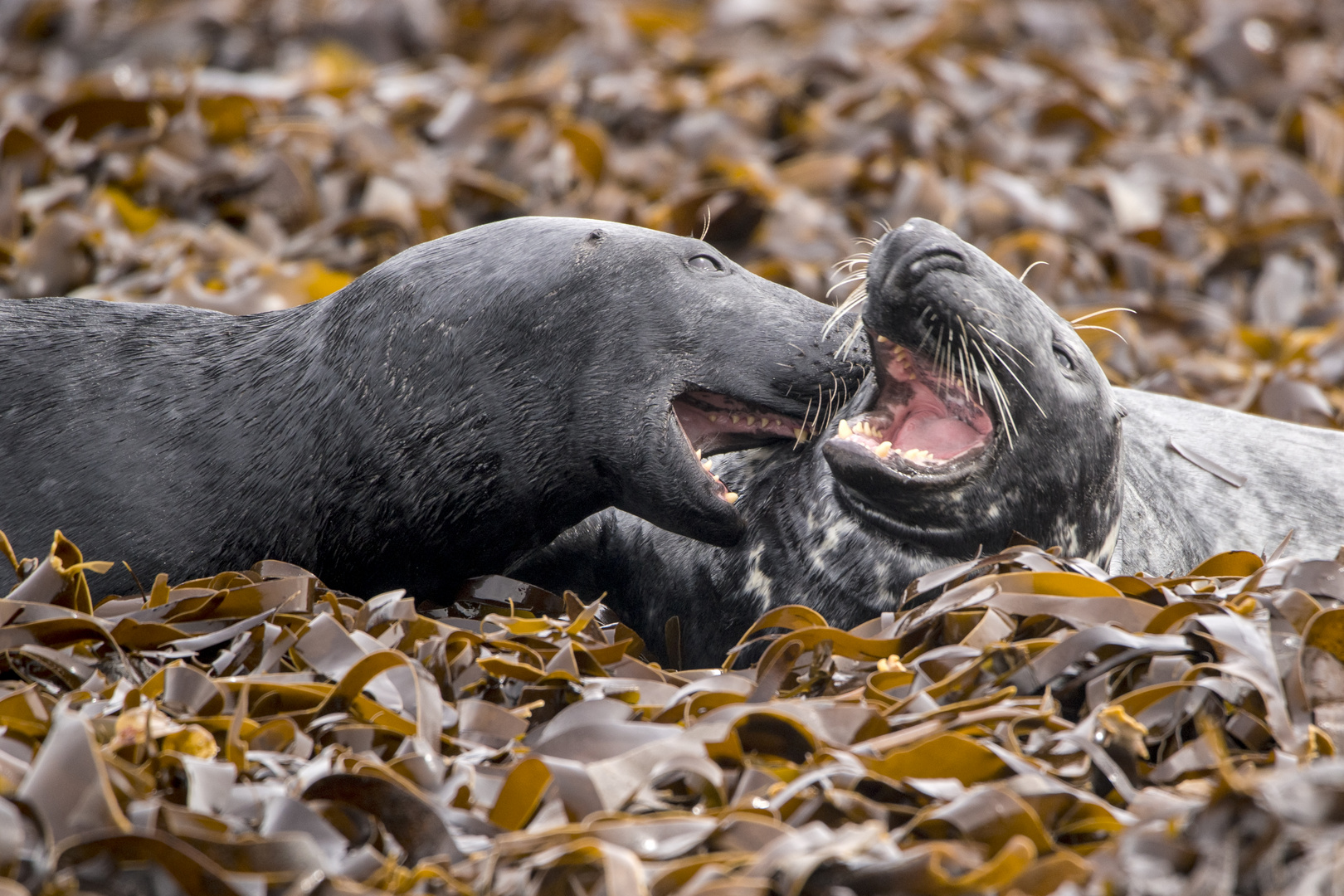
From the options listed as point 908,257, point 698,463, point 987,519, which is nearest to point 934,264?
point 908,257

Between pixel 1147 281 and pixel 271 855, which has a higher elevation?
pixel 271 855

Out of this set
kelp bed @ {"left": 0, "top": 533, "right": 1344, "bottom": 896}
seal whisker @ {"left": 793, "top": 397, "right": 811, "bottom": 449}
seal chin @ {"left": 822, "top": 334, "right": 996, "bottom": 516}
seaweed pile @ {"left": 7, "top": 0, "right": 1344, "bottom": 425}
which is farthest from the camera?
seaweed pile @ {"left": 7, "top": 0, "right": 1344, "bottom": 425}

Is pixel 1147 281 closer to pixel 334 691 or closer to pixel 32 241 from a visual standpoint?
pixel 32 241

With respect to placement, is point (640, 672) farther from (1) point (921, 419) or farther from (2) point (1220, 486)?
(2) point (1220, 486)

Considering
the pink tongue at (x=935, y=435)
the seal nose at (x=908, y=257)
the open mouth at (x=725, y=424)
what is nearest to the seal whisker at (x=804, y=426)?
the open mouth at (x=725, y=424)

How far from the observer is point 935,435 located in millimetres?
3490

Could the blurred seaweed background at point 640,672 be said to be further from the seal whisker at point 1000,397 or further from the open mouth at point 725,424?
the open mouth at point 725,424

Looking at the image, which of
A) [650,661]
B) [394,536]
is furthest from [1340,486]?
[394,536]

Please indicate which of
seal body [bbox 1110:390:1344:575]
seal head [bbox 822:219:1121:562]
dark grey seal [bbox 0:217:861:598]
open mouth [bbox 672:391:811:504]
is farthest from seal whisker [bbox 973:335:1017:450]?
seal body [bbox 1110:390:1344:575]

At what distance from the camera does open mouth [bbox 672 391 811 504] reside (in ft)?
11.4

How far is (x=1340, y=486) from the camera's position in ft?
13.9

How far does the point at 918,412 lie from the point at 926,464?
29 cm

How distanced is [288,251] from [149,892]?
420 centimetres

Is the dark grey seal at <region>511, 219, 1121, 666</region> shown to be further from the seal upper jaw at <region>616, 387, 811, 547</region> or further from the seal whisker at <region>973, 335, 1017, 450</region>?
the seal upper jaw at <region>616, 387, 811, 547</region>
